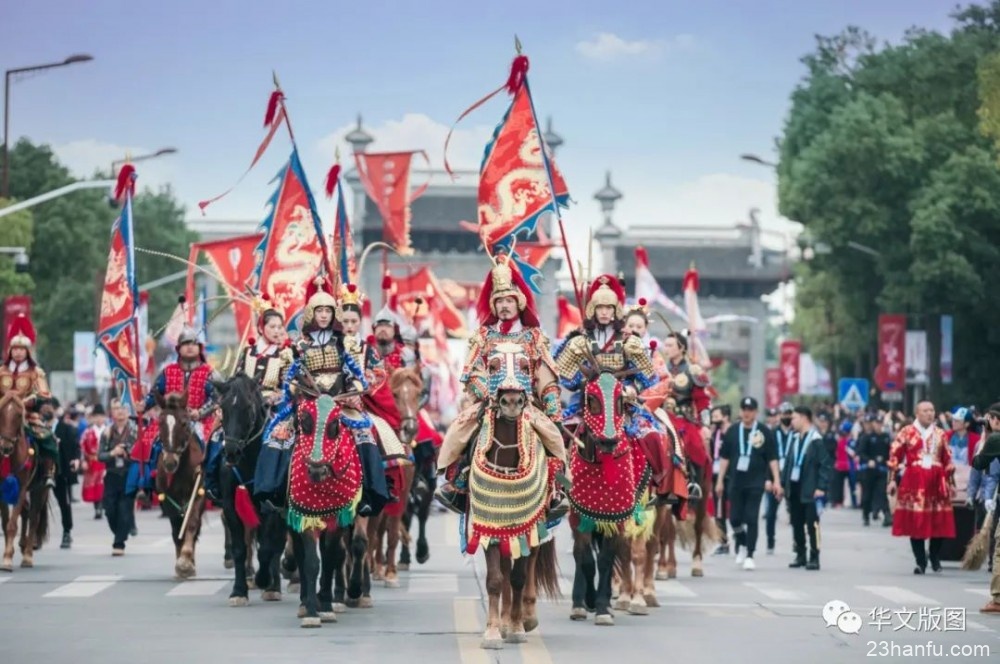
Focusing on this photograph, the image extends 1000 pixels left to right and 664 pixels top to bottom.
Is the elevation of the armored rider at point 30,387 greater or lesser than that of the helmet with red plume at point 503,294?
lesser

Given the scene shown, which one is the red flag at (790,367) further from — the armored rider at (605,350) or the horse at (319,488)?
the horse at (319,488)

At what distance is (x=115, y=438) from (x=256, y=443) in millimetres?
11200

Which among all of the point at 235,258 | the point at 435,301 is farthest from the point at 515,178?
the point at 435,301

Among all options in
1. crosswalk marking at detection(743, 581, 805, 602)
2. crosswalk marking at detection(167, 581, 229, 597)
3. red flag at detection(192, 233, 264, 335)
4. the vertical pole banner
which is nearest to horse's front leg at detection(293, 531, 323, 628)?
crosswalk marking at detection(167, 581, 229, 597)

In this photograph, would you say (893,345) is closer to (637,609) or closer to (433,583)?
(433,583)

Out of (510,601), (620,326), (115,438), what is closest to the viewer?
(510,601)

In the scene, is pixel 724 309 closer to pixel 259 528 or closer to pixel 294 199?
pixel 294 199

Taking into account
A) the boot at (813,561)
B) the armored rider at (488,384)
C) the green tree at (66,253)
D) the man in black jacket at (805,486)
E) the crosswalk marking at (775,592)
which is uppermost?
the green tree at (66,253)

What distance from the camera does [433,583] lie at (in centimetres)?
2216

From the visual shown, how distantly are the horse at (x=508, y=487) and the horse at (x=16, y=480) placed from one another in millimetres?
8798

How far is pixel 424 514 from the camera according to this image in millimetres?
25297

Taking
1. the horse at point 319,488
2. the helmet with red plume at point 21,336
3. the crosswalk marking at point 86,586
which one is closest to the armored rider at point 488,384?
the horse at point 319,488

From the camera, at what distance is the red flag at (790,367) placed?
2731 inches

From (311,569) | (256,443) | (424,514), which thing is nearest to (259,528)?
(256,443)
